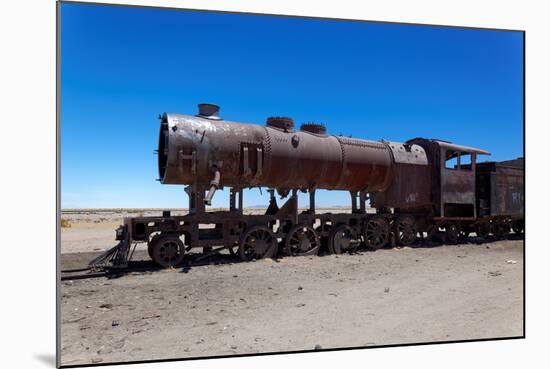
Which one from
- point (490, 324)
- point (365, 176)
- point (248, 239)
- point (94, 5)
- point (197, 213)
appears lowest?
point (490, 324)

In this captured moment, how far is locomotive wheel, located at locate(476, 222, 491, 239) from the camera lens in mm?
14398

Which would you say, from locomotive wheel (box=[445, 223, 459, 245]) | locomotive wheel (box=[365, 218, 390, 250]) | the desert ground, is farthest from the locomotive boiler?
the desert ground

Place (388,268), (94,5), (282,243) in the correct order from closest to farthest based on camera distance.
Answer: (94,5) → (388,268) → (282,243)

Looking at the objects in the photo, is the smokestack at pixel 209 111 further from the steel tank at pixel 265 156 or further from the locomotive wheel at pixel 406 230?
the locomotive wheel at pixel 406 230

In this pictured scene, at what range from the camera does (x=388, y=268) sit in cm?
880

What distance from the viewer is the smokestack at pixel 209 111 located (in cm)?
934

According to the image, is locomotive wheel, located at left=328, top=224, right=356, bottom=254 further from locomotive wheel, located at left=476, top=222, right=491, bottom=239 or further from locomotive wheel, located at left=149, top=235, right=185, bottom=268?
locomotive wheel, located at left=476, top=222, right=491, bottom=239

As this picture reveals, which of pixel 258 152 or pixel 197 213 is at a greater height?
pixel 258 152

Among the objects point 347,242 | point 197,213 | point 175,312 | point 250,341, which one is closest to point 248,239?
point 197,213

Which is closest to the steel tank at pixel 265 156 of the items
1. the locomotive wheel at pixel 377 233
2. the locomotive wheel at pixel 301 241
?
the locomotive wheel at pixel 377 233

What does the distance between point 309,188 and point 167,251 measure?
4334mm

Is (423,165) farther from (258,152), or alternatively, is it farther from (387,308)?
(387,308)

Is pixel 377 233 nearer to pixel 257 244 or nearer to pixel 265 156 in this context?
pixel 257 244

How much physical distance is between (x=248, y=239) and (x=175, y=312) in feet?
13.7
